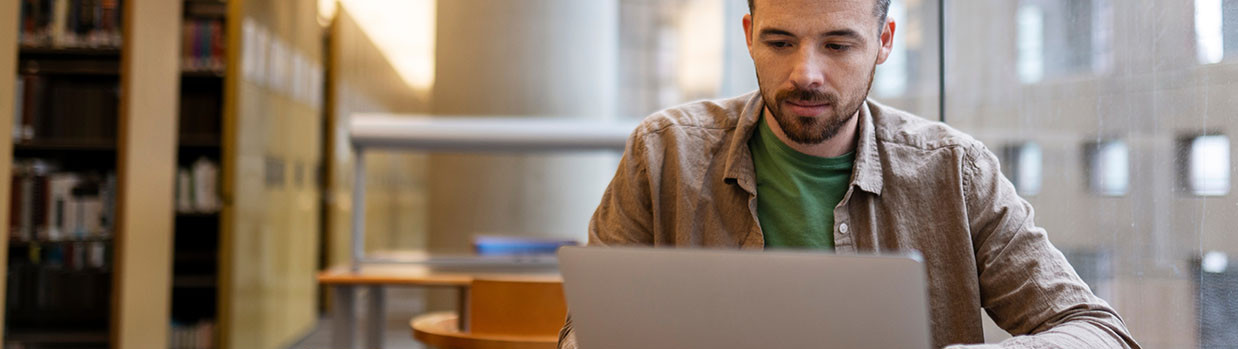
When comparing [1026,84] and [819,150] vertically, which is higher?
[1026,84]

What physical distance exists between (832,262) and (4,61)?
2541 millimetres

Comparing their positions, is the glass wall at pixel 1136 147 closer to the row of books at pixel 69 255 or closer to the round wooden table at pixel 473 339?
the round wooden table at pixel 473 339

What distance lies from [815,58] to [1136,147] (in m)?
0.56

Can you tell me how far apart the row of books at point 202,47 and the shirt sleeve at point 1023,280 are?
12.4 feet

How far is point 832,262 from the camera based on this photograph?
78 centimetres

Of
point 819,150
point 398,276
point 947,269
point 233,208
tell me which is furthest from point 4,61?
point 947,269

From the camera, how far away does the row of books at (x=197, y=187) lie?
4375 millimetres

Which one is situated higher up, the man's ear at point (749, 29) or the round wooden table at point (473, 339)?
the man's ear at point (749, 29)

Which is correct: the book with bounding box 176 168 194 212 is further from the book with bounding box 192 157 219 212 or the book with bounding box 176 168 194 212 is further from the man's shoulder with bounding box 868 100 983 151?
the man's shoulder with bounding box 868 100 983 151

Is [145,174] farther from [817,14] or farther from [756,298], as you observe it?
[756,298]

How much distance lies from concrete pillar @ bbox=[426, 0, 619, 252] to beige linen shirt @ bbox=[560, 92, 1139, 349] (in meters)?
3.95

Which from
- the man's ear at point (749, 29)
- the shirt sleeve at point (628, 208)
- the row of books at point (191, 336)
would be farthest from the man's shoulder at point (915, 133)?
the row of books at point (191, 336)

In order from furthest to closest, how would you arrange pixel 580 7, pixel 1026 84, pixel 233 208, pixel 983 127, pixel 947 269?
pixel 580 7
pixel 233 208
pixel 983 127
pixel 1026 84
pixel 947 269

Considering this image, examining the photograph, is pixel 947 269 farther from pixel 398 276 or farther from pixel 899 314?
pixel 398 276
